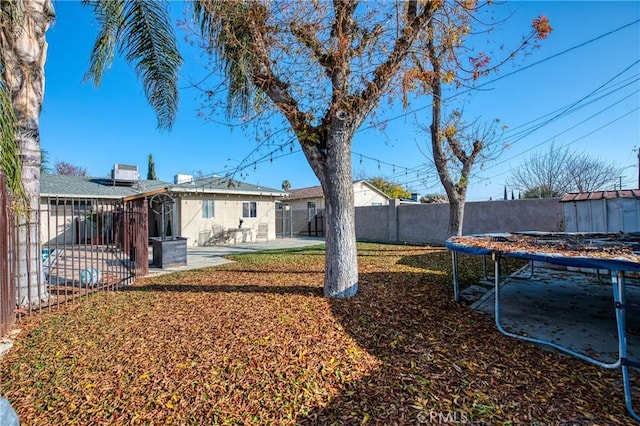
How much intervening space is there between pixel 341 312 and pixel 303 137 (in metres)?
2.82

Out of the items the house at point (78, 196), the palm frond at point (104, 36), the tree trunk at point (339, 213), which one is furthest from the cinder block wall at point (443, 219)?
the palm frond at point (104, 36)

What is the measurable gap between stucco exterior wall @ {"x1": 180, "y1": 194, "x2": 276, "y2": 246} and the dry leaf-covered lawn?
10423mm

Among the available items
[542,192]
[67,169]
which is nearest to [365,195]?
[542,192]

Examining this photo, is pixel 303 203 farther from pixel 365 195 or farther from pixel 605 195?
pixel 605 195

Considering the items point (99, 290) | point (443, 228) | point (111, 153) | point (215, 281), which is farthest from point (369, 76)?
point (111, 153)

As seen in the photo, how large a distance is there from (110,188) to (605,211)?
21.1 meters

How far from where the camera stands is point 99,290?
6055mm

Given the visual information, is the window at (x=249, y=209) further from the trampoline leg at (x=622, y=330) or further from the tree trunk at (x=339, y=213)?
the trampoline leg at (x=622, y=330)

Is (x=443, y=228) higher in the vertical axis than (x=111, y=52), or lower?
lower

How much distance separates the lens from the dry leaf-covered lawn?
2264 mm

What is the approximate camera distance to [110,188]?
55.7ft

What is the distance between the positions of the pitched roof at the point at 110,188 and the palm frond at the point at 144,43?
24.6ft

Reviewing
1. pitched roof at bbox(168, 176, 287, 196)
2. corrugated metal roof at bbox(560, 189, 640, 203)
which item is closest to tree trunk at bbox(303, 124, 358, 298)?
corrugated metal roof at bbox(560, 189, 640, 203)

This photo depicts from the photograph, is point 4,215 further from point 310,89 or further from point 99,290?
point 310,89
